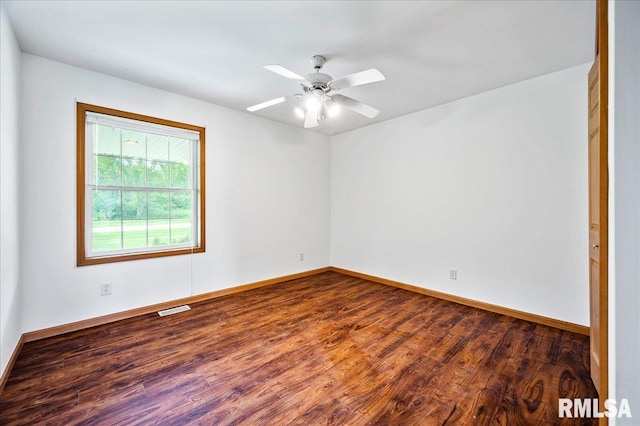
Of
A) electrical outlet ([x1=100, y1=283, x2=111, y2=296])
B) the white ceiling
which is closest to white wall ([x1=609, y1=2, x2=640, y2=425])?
the white ceiling

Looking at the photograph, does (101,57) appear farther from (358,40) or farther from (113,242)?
(358,40)

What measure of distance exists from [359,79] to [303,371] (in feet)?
7.50

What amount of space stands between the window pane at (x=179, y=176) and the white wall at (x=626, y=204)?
3.82m

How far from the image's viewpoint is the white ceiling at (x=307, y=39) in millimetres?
1935

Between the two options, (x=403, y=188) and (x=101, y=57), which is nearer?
(x=101, y=57)

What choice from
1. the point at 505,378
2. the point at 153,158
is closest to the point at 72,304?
the point at 153,158

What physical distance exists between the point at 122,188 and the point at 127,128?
2.24 feet

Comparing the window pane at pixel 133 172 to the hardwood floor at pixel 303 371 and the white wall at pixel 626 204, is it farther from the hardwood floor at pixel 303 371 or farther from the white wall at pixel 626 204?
the white wall at pixel 626 204

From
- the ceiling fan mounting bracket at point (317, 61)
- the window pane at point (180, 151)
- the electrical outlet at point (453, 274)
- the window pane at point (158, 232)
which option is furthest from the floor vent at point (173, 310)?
the electrical outlet at point (453, 274)

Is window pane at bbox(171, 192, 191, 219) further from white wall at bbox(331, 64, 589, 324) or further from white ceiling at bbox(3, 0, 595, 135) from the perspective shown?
white wall at bbox(331, 64, 589, 324)

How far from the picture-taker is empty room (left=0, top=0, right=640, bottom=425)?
168 centimetres

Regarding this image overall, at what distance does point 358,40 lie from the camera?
2271mm

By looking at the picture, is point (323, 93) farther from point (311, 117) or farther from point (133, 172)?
point (133, 172)

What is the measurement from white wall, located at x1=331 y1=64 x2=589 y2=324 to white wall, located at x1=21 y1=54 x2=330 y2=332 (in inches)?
45.0
